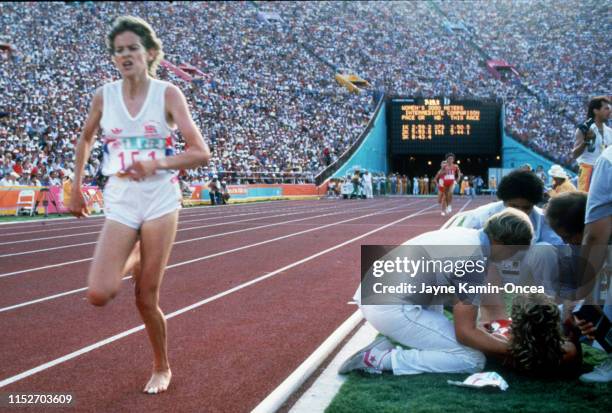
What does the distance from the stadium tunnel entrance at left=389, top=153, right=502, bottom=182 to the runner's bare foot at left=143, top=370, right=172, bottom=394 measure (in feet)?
156

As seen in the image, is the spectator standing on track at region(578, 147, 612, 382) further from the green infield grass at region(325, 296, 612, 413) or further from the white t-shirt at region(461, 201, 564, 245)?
the white t-shirt at region(461, 201, 564, 245)

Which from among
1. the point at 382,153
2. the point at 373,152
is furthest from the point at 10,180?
the point at 382,153

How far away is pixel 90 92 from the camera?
3462cm

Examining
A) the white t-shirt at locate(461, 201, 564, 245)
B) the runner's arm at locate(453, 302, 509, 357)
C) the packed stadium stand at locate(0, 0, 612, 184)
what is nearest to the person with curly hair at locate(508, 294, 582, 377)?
the runner's arm at locate(453, 302, 509, 357)

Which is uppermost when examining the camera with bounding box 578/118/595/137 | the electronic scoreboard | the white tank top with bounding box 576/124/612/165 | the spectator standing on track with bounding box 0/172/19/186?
the electronic scoreboard

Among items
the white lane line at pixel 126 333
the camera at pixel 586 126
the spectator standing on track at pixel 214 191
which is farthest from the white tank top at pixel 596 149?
the spectator standing on track at pixel 214 191

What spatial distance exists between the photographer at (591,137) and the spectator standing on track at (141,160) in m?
5.42

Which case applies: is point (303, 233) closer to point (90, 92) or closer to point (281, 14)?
point (90, 92)

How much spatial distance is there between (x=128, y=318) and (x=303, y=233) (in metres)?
8.81

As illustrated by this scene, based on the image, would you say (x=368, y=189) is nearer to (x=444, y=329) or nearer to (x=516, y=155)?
(x=516, y=155)

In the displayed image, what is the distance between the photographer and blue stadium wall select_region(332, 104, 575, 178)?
142 feet

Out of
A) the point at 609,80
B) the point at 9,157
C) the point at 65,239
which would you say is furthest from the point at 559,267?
the point at 609,80

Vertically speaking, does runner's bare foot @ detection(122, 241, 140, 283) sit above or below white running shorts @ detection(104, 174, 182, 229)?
below

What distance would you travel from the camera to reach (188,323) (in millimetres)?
5906
